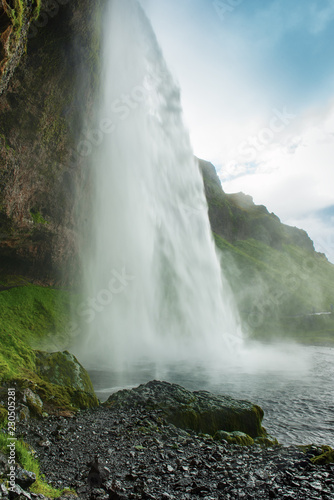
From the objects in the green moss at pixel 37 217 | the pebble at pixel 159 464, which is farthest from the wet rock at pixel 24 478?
the green moss at pixel 37 217

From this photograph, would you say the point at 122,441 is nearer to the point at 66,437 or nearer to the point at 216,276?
the point at 66,437

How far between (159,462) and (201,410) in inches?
162

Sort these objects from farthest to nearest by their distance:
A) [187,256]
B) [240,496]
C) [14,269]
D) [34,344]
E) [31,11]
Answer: [187,256] → [14,269] → [34,344] → [31,11] → [240,496]

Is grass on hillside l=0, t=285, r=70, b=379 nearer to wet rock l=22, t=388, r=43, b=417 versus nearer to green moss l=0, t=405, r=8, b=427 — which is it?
wet rock l=22, t=388, r=43, b=417

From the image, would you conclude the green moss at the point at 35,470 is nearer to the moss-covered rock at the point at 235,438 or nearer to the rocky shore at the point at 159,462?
the rocky shore at the point at 159,462

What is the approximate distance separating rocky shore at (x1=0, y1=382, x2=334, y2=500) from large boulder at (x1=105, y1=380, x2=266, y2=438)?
364 millimetres

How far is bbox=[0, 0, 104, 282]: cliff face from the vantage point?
2050 centimetres

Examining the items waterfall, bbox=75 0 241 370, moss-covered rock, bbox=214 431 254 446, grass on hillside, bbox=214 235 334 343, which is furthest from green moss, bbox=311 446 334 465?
grass on hillside, bbox=214 235 334 343

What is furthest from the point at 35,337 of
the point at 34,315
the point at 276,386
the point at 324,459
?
the point at 324,459

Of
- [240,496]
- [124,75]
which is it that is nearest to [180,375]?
[240,496]

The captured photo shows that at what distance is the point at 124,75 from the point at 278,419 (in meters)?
36.8

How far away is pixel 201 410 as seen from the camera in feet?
37.2

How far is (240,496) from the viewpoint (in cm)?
612

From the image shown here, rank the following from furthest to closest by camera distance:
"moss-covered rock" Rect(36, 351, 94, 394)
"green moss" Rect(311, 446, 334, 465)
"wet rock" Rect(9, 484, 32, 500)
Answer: "moss-covered rock" Rect(36, 351, 94, 394) → "green moss" Rect(311, 446, 334, 465) → "wet rock" Rect(9, 484, 32, 500)
